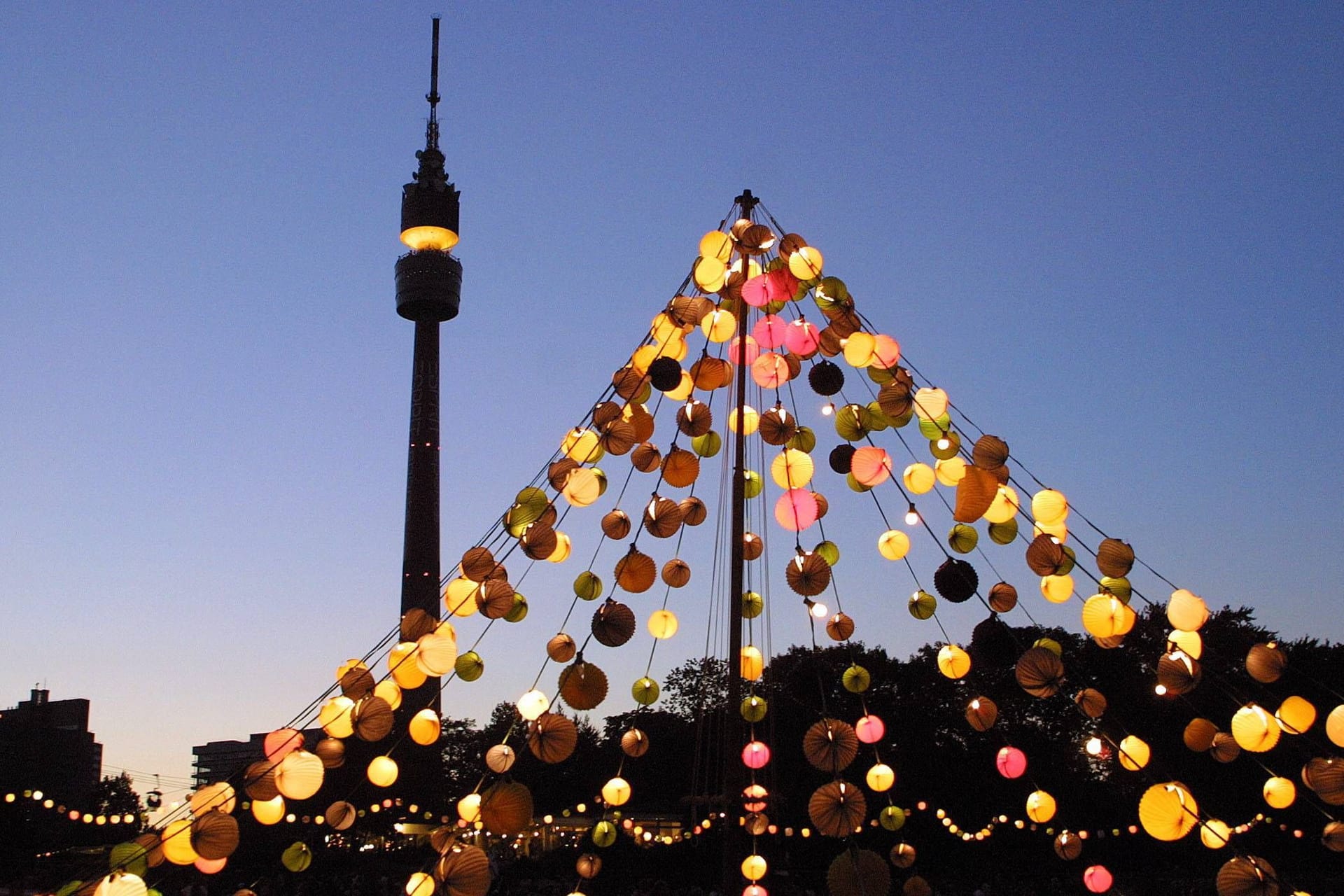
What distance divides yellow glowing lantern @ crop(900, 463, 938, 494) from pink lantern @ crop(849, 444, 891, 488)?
13.0 inches

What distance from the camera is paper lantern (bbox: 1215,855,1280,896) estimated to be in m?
4.73

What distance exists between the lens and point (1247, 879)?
15.6 ft

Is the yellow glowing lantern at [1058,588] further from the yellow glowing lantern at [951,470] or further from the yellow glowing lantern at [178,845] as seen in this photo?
the yellow glowing lantern at [178,845]

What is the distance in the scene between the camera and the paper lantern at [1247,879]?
4727 mm

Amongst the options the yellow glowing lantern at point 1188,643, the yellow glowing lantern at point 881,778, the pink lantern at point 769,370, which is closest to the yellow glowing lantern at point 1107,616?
the yellow glowing lantern at point 1188,643

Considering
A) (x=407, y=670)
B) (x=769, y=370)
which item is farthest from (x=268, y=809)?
(x=769, y=370)

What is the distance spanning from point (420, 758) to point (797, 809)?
797 inches

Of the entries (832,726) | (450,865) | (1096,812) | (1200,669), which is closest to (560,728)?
(450,865)

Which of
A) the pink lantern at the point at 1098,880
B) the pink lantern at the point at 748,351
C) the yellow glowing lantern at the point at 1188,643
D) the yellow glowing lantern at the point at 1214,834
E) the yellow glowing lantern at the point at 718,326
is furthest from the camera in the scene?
the pink lantern at the point at 1098,880

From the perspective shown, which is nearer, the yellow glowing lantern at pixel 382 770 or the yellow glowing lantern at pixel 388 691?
the yellow glowing lantern at pixel 388 691

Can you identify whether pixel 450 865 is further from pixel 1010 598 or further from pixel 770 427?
pixel 1010 598

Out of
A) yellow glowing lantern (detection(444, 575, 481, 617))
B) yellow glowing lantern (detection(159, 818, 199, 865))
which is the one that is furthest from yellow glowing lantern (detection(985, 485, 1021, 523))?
yellow glowing lantern (detection(159, 818, 199, 865))

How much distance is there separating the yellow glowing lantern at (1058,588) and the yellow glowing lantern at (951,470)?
717mm

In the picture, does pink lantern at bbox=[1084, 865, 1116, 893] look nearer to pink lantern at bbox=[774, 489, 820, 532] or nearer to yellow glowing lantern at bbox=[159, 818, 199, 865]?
pink lantern at bbox=[774, 489, 820, 532]
